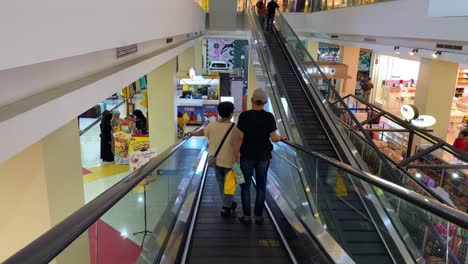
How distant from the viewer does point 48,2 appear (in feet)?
9.53

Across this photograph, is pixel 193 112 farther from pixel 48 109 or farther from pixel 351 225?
pixel 48 109

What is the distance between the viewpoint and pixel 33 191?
14.6ft

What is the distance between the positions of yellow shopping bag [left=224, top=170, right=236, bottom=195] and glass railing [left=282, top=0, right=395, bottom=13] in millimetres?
7616

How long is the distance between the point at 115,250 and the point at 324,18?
46.2ft

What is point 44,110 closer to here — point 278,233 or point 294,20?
point 278,233

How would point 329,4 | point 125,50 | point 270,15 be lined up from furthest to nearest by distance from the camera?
point 329,4 < point 270,15 < point 125,50

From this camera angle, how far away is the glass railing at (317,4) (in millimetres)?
12359

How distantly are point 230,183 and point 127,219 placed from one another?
148 centimetres

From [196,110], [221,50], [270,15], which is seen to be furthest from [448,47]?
[221,50]

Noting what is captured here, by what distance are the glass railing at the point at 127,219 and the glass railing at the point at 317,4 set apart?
7.81 metres

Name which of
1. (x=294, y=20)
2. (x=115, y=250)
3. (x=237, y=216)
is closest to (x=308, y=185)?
(x=237, y=216)

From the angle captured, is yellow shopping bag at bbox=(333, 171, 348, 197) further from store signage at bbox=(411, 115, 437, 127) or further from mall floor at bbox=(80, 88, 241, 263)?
store signage at bbox=(411, 115, 437, 127)

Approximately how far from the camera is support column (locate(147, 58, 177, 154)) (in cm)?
1290

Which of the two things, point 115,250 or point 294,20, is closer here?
point 115,250
